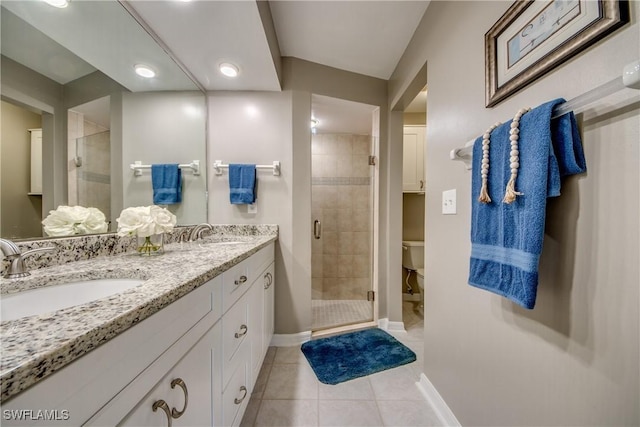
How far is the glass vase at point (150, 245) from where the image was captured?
1.05 metres

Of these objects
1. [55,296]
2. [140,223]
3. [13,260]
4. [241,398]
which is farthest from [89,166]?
[241,398]

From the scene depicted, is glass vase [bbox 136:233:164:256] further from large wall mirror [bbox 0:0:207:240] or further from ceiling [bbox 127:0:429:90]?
ceiling [bbox 127:0:429:90]

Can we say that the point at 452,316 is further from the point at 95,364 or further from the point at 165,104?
the point at 165,104

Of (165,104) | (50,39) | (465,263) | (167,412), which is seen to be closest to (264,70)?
(165,104)

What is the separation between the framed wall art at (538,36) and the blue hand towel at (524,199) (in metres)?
0.16

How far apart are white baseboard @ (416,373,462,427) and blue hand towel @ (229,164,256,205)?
5.47 feet

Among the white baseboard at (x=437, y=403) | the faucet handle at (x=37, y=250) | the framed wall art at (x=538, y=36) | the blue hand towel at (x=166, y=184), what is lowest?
the white baseboard at (x=437, y=403)

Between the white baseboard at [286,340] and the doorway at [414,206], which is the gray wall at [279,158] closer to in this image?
the white baseboard at [286,340]

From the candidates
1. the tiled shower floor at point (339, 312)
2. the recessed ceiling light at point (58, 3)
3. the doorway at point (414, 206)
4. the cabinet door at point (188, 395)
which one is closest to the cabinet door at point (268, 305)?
the tiled shower floor at point (339, 312)

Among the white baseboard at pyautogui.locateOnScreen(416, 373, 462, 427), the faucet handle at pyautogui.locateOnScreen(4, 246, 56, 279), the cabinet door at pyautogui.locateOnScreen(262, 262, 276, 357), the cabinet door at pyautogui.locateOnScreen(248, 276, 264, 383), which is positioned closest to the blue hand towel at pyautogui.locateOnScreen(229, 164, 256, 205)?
the cabinet door at pyautogui.locateOnScreen(262, 262, 276, 357)

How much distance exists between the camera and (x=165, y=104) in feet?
5.16

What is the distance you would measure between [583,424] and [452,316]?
53 cm

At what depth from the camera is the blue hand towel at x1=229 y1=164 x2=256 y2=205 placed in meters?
1.82

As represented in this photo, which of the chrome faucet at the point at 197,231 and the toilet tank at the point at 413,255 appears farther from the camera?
the toilet tank at the point at 413,255
